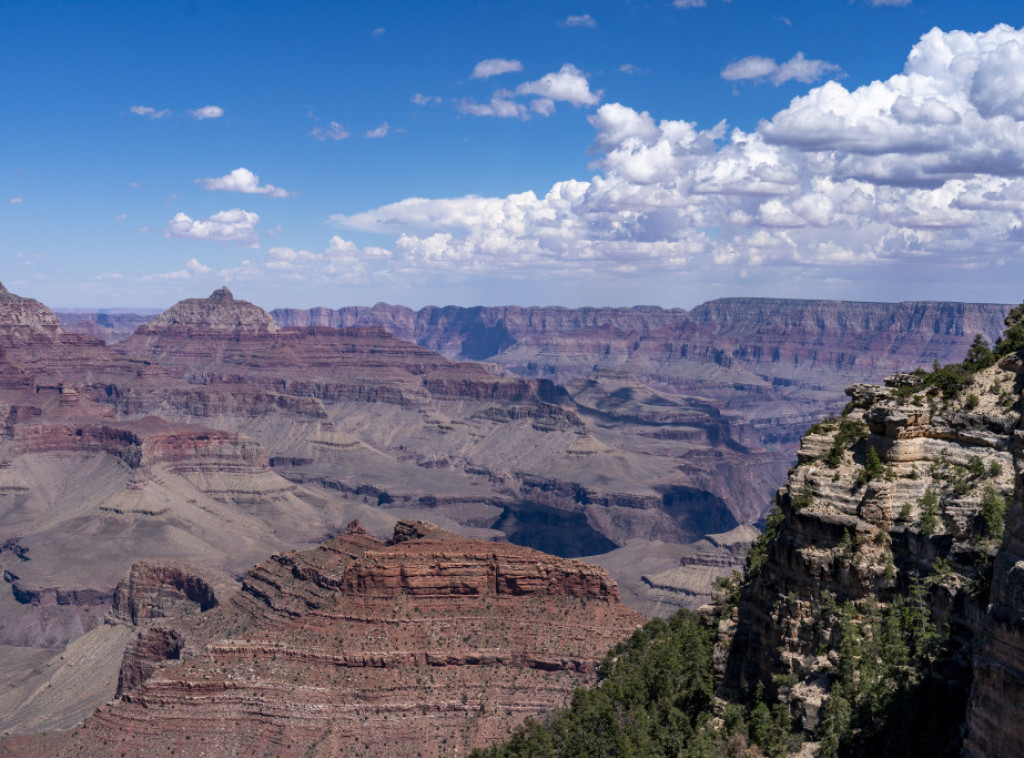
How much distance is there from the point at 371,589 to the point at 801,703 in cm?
6561

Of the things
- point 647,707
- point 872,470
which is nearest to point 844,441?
point 872,470

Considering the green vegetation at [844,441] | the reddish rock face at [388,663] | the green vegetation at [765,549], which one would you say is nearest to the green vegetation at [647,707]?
the green vegetation at [765,549]

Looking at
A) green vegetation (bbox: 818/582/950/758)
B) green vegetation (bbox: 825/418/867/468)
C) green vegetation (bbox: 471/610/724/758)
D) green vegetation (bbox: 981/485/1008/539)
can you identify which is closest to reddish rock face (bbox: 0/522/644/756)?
green vegetation (bbox: 471/610/724/758)

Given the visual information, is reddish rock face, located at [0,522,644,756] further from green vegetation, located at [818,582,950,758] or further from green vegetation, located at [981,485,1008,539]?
green vegetation, located at [981,485,1008,539]

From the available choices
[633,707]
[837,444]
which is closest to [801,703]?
[837,444]

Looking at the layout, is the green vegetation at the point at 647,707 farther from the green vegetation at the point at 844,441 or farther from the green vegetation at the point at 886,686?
the green vegetation at the point at 844,441

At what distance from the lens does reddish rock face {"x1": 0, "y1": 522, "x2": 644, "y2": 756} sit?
86.0 m

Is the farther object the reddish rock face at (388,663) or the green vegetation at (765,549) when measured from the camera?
the reddish rock face at (388,663)

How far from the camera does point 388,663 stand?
91.3 metres

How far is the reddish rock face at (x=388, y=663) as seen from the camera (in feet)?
282

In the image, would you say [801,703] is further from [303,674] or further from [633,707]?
[303,674]

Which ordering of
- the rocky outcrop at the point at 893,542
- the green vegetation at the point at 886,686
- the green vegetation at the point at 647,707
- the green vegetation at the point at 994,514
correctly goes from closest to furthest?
the green vegetation at the point at 994,514 → the green vegetation at the point at 886,686 → the rocky outcrop at the point at 893,542 → the green vegetation at the point at 647,707

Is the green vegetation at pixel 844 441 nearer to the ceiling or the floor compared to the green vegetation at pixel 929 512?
nearer to the ceiling

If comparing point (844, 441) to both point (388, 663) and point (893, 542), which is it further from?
point (388, 663)
